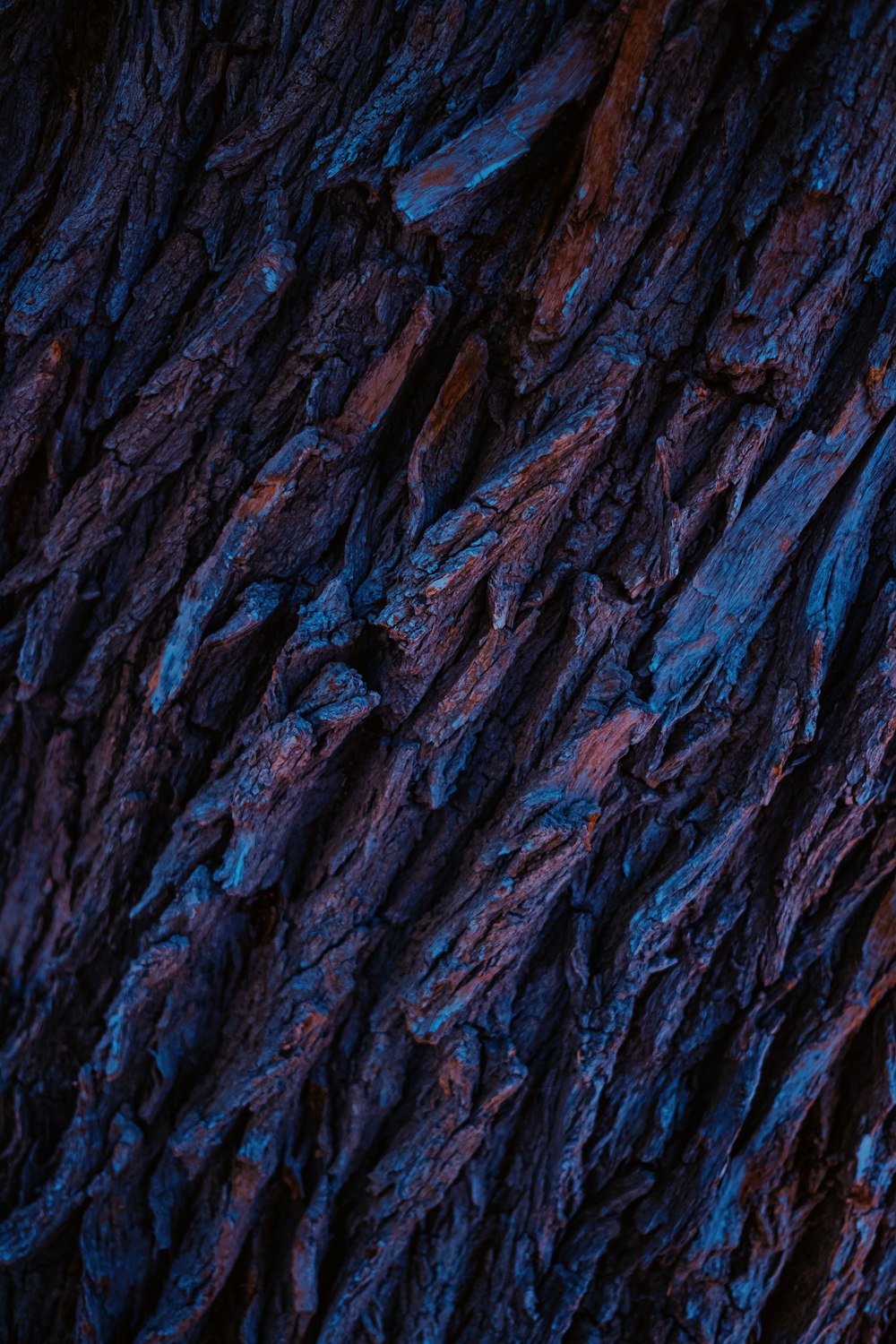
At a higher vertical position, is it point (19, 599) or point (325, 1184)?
point (19, 599)

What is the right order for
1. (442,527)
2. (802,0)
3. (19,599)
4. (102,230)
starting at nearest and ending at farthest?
(802,0)
(442,527)
(102,230)
(19,599)

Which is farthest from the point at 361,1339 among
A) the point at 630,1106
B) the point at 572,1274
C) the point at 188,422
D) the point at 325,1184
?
the point at 188,422

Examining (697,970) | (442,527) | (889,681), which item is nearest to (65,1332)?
(697,970)

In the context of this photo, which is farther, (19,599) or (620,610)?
(19,599)

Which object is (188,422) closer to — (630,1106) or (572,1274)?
(630,1106)

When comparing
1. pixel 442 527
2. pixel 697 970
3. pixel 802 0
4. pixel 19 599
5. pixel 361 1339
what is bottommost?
pixel 361 1339

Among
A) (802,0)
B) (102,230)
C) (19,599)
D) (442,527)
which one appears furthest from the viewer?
(19,599)

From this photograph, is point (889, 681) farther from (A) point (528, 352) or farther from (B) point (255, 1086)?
(B) point (255, 1086)
